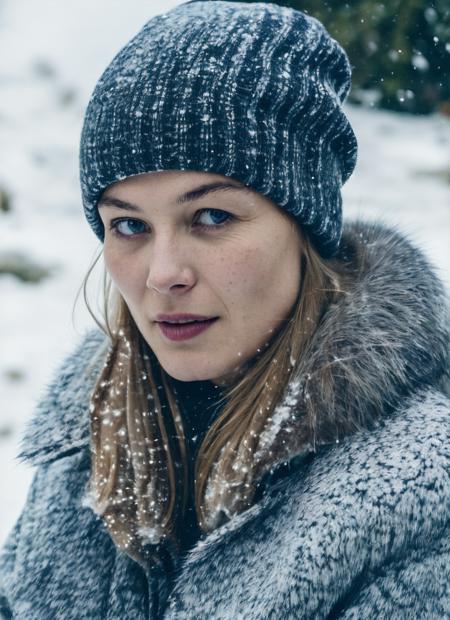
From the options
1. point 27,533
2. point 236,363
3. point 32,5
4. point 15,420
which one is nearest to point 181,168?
point 236,363

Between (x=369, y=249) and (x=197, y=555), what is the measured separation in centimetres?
79

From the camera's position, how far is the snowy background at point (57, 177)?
13.6ft

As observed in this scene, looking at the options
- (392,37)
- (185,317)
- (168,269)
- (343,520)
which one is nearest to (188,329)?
(185,317)

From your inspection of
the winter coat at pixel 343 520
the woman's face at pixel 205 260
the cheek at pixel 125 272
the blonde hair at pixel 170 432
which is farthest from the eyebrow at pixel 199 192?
the winter coat at pixel 343 520

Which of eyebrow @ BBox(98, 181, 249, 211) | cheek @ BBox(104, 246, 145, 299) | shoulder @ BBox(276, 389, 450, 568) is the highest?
eyebrow @ BBox(98, 181, 249, 211)

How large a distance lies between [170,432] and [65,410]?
0.33 m

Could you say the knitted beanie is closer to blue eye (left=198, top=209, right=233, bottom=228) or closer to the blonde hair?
blue eye (left=198, top=209, right=233, bottom=228)

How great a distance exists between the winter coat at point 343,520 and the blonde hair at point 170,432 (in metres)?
0.06

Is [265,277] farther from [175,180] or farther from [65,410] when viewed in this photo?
[65,410]

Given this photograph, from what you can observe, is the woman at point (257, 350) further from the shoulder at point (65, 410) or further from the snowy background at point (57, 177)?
the snowy background at point (57, 177)

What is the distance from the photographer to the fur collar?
143cm

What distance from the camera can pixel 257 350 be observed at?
163 centimetres

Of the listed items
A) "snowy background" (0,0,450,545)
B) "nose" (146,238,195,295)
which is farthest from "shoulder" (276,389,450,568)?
"snowy background" (0,0,450,545)

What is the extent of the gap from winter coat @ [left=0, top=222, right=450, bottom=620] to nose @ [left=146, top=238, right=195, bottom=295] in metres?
0.30
